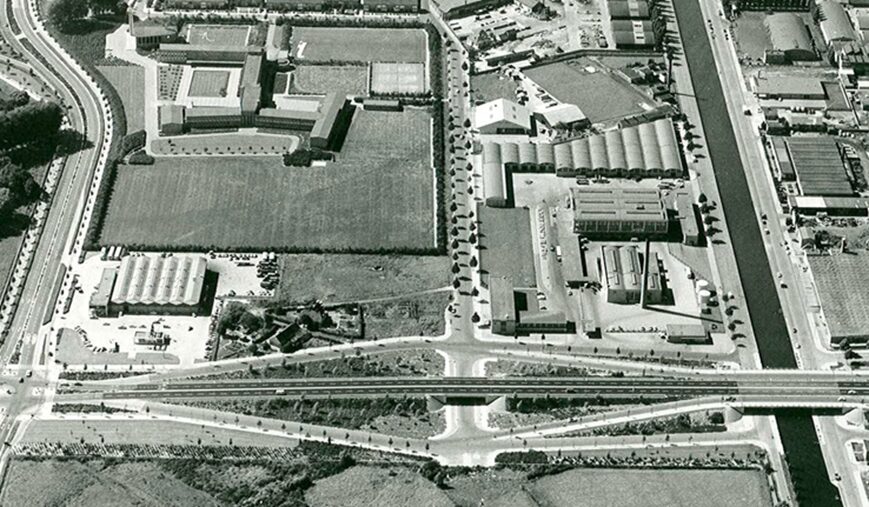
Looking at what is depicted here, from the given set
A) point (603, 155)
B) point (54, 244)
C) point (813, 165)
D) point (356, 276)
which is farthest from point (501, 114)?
point (54, 244)

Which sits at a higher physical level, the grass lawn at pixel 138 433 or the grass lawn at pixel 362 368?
the grass lawn at pixel 362 368

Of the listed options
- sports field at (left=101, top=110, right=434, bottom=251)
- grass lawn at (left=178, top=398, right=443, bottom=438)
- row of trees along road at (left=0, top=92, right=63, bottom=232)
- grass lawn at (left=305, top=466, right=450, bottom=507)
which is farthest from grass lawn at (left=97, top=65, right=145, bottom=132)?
grass lawn at (left=305, top=466, right=450, bottom=507)

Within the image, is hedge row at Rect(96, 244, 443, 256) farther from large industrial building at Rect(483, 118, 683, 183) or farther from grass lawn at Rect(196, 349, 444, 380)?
large industrial building at Rect(483, 118, 683, 183)

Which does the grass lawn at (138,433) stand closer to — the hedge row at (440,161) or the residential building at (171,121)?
the hedge row at (440,161)

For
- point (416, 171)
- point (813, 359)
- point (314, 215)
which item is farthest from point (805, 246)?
point (314, 215)

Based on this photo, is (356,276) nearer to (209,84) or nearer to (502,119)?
(502,119)

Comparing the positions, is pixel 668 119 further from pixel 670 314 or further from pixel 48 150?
pixel 48 150

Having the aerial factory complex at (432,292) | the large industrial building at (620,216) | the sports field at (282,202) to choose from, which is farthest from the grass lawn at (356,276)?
the large industrial building at (620,216)
